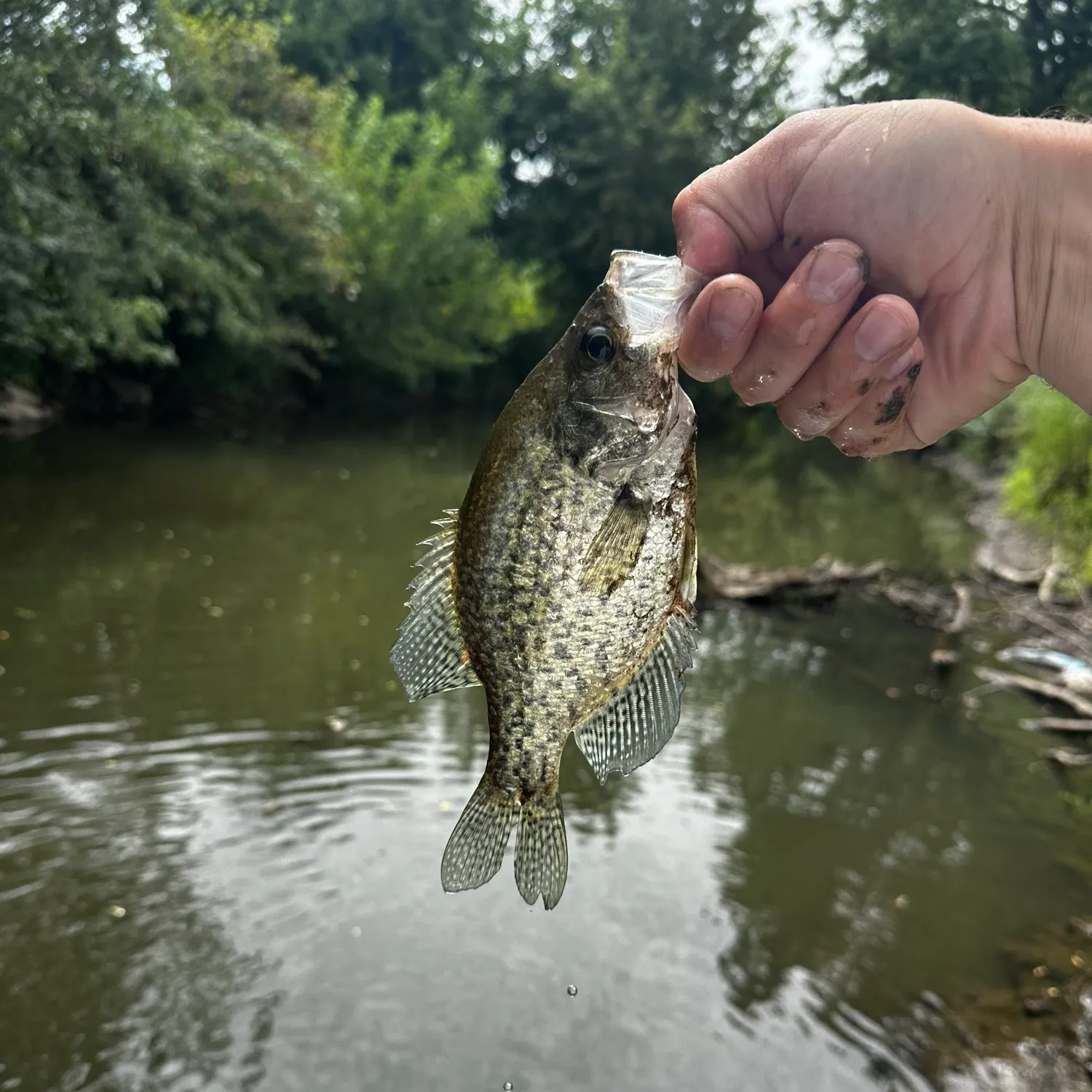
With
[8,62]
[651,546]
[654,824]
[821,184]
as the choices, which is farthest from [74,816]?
[8,62]

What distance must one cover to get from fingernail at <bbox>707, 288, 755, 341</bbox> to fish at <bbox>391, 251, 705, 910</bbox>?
8 cm

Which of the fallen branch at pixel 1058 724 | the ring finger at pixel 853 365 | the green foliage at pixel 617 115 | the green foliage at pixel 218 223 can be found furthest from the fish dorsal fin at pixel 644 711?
the green foliage at pixel 617 115

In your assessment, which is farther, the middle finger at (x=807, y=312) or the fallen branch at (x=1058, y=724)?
the fallen branch at (x=1058, y=724)

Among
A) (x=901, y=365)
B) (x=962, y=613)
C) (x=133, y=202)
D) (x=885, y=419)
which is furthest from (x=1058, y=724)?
(x=133, y=202)

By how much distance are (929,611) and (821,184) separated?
11529 millimetres

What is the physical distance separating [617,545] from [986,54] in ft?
78.5

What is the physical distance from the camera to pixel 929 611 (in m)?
12.6

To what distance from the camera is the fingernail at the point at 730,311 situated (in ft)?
6.33

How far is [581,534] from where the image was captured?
192 cm

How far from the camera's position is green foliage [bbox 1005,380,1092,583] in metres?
13.7

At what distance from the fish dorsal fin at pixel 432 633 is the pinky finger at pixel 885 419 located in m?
0.95

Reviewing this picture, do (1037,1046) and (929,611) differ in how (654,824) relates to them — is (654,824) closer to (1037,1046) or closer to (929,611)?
(1037,1046)

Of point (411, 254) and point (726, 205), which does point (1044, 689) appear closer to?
point (726, 205)

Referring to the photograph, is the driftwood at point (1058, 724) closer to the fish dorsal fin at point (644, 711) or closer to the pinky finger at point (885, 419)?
the pinky finger at point (885, 419)
